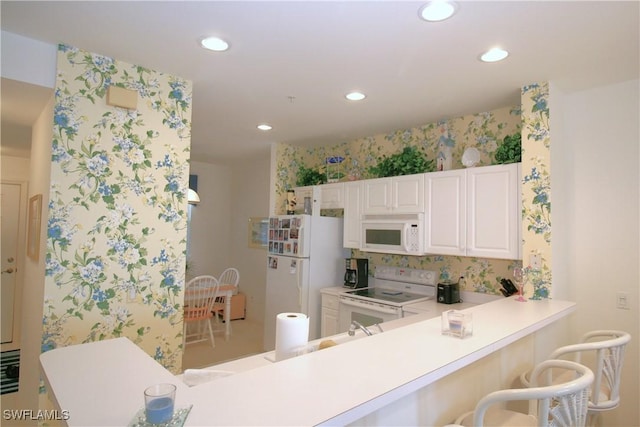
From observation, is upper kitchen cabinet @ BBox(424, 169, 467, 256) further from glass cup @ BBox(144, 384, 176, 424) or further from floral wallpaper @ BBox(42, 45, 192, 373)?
glass cup @ BBox(144, 384, 176, 424)

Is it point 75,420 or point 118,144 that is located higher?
point 118,144

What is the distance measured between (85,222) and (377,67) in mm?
1959

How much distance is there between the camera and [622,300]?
2424 millimetres

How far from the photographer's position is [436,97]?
109 inches

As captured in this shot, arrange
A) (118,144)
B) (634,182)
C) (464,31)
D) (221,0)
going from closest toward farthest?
(221,0), (464,31), (118,144), (634,182)

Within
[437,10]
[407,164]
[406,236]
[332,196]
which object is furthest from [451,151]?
[437,10]

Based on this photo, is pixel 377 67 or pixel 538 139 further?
pixel 538 139

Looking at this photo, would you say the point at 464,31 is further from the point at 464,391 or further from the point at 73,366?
the point at 73,366

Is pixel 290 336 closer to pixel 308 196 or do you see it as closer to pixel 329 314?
pixel 329 314

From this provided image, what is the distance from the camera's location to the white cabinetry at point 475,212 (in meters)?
2.59

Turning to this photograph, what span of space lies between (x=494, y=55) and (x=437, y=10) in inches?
25.1

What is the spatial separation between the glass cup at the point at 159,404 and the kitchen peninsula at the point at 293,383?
0.06 meters

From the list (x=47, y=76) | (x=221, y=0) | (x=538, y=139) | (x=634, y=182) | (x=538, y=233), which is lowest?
(x=538, y=233)

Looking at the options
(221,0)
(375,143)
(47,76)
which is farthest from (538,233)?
(47,76)
